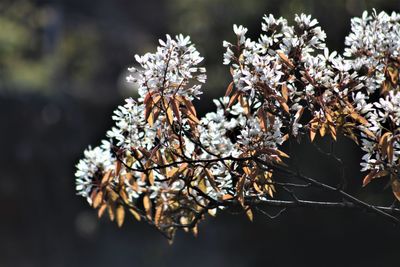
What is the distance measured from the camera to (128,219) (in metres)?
8.24

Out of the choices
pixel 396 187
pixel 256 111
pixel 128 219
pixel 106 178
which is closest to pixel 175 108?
pixel 256 111

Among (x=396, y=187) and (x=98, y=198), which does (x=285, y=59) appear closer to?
(x=396, y=187)

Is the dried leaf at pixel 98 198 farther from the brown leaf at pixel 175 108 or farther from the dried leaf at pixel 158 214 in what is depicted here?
the brown leaf at pixel 175 108

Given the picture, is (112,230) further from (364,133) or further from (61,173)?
(364,133)

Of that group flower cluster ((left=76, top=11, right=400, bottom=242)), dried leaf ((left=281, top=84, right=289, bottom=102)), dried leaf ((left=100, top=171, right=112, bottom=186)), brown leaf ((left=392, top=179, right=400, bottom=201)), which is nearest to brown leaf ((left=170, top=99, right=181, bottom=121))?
flower cluster ((left=76, top=11, right=400, bottom=242))

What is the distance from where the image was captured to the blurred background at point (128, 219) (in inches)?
271

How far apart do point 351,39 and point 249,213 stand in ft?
2.06

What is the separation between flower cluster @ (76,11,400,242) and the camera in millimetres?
1939

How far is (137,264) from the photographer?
7988 mm

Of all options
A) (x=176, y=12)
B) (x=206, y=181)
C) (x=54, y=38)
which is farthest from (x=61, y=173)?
(x=206, y=181)

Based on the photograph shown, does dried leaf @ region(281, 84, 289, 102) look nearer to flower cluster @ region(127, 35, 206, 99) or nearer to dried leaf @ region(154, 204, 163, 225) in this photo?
flower cluster @ region(127, 35, 206, 99)

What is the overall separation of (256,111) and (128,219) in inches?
250

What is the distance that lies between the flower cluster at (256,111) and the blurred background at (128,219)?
422 centimetres

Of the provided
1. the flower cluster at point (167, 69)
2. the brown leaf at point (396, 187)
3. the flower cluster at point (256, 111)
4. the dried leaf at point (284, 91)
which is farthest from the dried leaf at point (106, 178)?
the brown leaf at point (396, 187)
